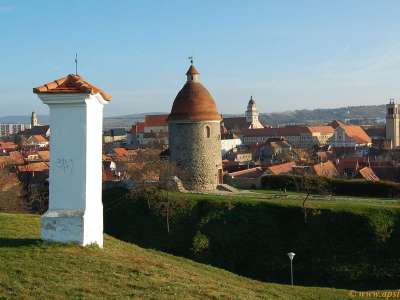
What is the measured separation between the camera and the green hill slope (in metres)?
8.03

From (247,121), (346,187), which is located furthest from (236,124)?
(346,187)

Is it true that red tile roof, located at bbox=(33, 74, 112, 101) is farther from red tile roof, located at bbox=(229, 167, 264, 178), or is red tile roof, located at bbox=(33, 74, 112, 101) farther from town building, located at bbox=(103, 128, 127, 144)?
town building, located at bbox=(103, 128, 127, 144)

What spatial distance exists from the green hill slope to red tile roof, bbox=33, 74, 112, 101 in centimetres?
302

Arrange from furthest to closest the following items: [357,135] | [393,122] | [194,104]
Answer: [357,135] < [393,122] < [194,104]

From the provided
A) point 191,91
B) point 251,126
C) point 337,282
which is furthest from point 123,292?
point 251,126

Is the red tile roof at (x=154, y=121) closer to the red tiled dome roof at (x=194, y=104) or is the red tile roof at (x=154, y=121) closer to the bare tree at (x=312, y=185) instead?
the red tiled dome roof at (x=194, y=104)

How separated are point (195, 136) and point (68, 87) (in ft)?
78.8

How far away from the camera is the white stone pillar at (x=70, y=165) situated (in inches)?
399

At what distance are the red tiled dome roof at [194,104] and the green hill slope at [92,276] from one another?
→ 23.0 metres

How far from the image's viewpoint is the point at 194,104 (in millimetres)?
34000

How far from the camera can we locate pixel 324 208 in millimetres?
24516

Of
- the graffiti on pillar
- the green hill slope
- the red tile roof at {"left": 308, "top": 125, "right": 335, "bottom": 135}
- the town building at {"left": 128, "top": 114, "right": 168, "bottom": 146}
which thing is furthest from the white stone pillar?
the red tile roof at {"left": 308, "top": 125, "right": 335, "bottom": 135}

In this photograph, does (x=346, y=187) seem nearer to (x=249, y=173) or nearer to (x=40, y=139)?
(x=249, y=173)

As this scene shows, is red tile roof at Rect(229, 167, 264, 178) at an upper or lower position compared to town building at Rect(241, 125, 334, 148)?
lower
